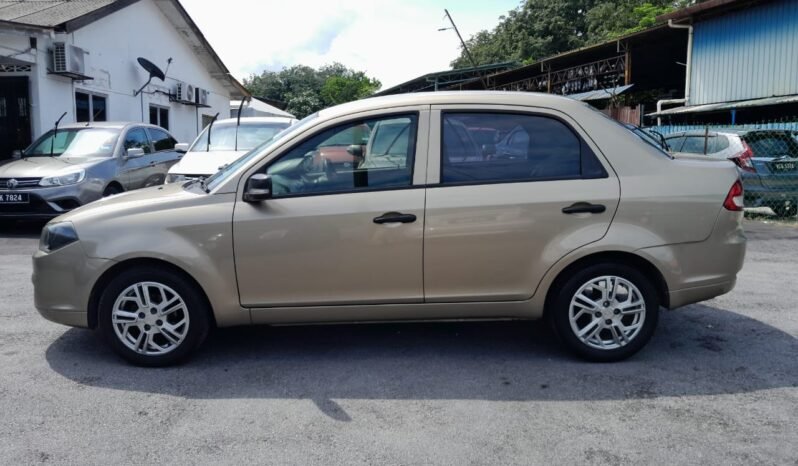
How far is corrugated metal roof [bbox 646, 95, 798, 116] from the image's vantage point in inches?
597

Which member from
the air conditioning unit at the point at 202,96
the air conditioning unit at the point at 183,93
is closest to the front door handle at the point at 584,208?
the air conditioning unit at the point at 183,93

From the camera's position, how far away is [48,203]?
9.23m

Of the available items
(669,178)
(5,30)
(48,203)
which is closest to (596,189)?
(669,178)

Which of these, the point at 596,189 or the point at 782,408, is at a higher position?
the point at 596,189

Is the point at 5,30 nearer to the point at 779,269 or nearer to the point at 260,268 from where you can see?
the point at 260,268

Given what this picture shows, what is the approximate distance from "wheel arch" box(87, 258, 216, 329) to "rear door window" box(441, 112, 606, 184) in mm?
1731

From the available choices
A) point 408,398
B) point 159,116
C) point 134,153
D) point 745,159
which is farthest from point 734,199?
point 159,116

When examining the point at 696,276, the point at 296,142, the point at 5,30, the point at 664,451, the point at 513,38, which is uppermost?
the point at 513,38

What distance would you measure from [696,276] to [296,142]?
275 centimetres

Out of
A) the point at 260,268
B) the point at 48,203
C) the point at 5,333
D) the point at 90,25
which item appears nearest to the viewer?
the point at 260,268

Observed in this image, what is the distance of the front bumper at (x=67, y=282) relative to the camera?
13.9 ft

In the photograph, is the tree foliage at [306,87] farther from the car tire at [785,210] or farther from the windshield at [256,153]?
the windshield at [256,153]

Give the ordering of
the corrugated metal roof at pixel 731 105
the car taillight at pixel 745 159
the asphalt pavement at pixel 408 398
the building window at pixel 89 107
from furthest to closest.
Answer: the building window at pixel 89 107 < the corrugated metal roof at pixel 731 105 < the car taillight at pixel 745 159 < the asphalt pavement at pixel 408 398

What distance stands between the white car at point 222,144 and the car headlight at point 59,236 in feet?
15.2
